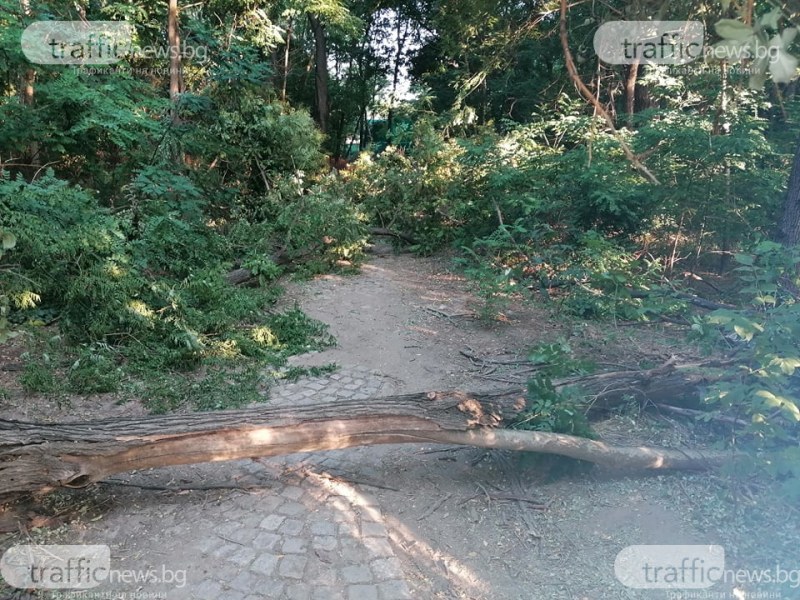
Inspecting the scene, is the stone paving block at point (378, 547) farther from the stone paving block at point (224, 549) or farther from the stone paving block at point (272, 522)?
the stone paving block at point (224, 549)

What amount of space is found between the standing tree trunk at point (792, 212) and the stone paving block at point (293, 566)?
20.1 ft

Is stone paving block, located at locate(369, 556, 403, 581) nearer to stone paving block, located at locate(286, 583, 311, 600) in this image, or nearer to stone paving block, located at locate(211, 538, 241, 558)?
stone paving block, located at locate(286, 583, 311, 600)

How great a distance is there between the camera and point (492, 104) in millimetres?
15070

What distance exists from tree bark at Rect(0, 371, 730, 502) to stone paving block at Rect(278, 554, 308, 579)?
666mm

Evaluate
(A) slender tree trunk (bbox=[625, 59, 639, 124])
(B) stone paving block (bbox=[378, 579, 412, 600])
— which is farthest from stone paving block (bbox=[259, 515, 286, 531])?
(A) slender tree trunk (bbox=[625, 59, 639, 124])

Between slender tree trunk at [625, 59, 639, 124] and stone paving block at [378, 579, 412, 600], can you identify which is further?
slender tree trunk at [625, 59, 639, 124]

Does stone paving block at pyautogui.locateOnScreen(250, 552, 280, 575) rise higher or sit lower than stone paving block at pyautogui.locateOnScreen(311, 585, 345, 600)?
higher

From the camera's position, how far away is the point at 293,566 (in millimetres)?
2670

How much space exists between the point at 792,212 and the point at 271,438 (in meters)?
6.22

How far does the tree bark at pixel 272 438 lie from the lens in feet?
9.25

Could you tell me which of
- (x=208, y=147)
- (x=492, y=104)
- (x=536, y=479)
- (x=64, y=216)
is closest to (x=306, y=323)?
(x=64, y=216)

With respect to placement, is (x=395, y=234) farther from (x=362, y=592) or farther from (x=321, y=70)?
(x=362, y=592)

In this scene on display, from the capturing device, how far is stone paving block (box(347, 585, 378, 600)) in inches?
98.3

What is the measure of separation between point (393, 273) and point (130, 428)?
631 cm
